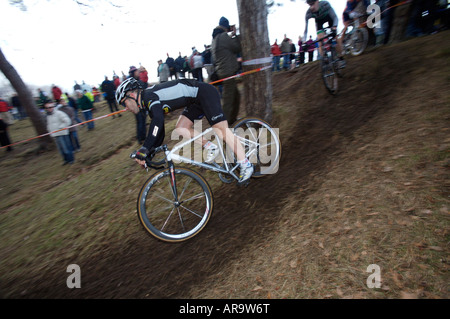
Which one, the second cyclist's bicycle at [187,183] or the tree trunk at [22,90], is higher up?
the tree trunk at [22,90]

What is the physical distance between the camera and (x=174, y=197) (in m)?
4.02

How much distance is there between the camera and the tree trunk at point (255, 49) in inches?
204

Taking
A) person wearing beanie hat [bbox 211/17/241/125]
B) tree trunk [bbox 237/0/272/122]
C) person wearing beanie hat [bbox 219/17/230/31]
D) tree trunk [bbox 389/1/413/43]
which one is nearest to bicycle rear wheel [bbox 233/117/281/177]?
tree trunk [bbox 237/0/272/122]

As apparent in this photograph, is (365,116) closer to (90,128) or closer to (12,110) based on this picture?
(90,128)

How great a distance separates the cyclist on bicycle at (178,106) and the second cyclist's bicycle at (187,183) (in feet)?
0.61

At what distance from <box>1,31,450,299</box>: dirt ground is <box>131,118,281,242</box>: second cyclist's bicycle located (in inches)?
11.3

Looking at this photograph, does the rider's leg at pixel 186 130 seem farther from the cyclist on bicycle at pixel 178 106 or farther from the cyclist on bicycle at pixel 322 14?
the cyclist on bicycle at pixel 322 14

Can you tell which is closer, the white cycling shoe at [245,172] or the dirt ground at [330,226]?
the dirt ground at [330,226]

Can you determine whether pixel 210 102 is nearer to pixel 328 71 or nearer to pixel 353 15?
pixel 328 71

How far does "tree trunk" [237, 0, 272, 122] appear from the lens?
5188mm

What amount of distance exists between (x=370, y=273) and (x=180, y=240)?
8.61ft

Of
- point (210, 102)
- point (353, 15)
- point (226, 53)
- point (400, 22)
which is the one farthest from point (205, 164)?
point (400, 22)

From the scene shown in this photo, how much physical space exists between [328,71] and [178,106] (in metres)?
4.85

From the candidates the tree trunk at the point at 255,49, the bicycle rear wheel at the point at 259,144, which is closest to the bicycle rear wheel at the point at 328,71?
the tree trunk at the point at 255,49
